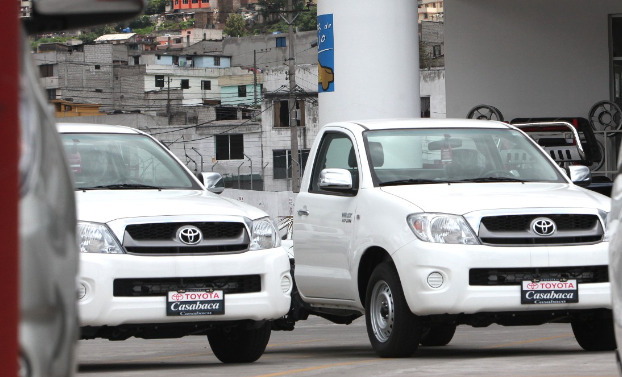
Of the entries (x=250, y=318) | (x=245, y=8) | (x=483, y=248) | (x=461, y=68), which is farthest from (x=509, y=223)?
(x=245, y=8)

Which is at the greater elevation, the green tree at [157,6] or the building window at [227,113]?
the green tree at [157,6]

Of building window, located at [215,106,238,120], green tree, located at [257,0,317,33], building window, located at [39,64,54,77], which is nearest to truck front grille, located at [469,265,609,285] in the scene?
building window, located at [215,106,238,120]

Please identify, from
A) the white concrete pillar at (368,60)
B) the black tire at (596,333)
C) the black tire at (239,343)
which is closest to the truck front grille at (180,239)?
the black tire at (239,343)

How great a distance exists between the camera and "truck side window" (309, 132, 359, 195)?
11172 mm

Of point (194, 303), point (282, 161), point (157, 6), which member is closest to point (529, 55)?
point (194, 303)

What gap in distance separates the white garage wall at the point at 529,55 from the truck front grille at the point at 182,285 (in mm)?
16452

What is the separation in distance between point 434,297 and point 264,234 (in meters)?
1.25

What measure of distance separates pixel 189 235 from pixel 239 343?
1.22 meters

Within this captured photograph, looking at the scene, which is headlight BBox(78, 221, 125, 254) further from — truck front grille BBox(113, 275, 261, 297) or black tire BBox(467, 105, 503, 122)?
black tire BBox(467, 105, 503, 122)

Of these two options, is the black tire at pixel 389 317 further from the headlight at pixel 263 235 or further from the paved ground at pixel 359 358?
the headlight at pixel 263 235

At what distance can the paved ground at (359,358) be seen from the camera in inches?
349

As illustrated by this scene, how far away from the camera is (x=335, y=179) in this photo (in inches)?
413

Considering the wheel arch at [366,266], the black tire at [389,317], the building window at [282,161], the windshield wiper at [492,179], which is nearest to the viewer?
the black tire at [389,317]

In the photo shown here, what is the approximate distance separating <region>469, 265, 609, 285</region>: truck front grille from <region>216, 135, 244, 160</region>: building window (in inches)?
2723
